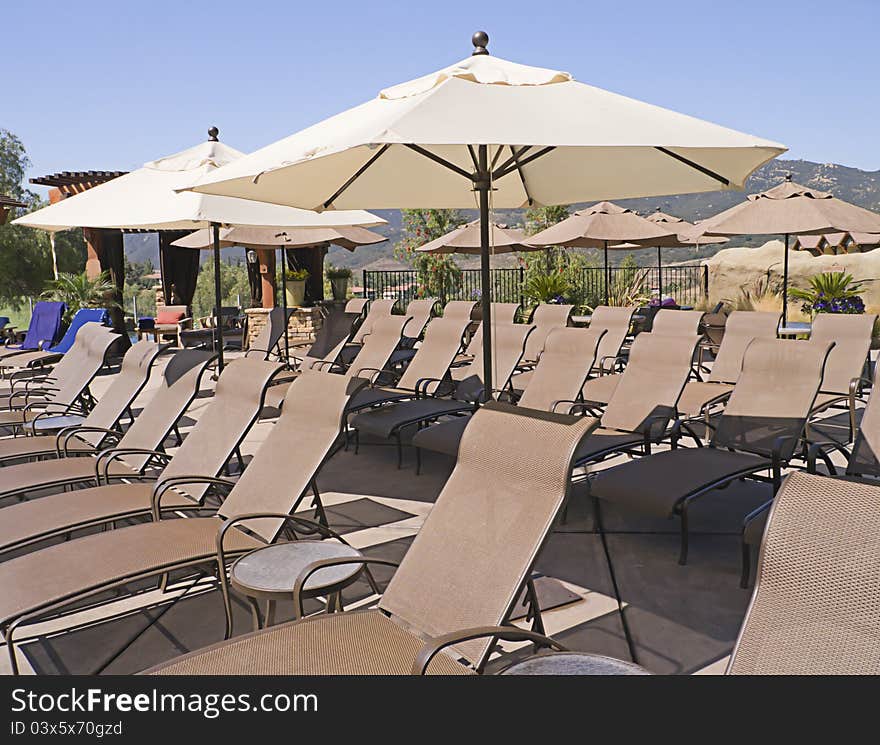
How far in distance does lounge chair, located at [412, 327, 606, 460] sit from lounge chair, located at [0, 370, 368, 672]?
176 cm

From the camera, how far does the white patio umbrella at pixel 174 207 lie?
6.13 metres

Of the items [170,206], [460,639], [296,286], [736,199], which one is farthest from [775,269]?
[736,199]

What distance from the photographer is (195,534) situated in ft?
11.1

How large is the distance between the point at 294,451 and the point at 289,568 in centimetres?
97

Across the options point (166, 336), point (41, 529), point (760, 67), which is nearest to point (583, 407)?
point (41, 529)

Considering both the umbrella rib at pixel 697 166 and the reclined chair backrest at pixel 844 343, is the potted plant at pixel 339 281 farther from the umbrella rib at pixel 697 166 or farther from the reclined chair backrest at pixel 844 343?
the umbrella rib at pixel 697 166

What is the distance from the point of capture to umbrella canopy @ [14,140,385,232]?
6.12 metres

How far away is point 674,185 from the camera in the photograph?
4.98 meters

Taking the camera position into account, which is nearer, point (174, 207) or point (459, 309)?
point (174, 207)

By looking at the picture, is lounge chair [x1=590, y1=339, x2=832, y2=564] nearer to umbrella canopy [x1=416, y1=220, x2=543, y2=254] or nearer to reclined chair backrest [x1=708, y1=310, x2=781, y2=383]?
reclined chair backrest [x1=708, y1=310, x2=781, y2=383]

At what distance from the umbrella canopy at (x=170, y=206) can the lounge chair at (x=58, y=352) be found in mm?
2394

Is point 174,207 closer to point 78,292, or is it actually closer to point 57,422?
point 57,422

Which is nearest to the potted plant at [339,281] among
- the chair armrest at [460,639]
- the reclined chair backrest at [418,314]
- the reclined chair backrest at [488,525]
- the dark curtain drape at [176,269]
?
the dark curtain drape at [176,269]
